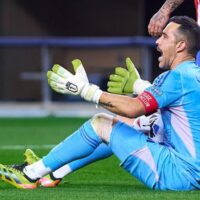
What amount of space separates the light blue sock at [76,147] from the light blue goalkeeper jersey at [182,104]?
50 centimetres

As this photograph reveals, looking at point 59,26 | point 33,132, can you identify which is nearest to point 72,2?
point 59,26

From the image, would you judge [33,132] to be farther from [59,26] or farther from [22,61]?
[59,26]

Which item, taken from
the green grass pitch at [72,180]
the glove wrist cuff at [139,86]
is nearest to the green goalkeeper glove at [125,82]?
the glove wrist cuff at [139,86]

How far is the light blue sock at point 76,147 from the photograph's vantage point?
254 inches

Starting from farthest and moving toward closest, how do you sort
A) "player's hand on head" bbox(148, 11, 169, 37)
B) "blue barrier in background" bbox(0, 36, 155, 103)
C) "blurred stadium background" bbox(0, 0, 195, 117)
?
"blurred stadium background" bbox(0, 0, 195, 117), "blue barrier in background" bbox(0, 36, 155, 103), "player's hand on head" bbox(148, 11, 169, 37)

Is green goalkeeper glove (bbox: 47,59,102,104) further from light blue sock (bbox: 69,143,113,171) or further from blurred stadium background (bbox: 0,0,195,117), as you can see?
Result: blurred stadium background (bbox: 0,0,195,117)

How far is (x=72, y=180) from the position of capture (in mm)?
7723

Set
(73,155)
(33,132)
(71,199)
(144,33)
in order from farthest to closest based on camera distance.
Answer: (144,33), (33,132), (73,155), (71,199)

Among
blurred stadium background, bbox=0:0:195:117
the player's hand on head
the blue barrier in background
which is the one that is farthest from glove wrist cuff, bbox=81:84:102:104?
the blue barrier in background

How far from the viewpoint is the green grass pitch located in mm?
6207

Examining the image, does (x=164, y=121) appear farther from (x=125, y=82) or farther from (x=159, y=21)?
(x=159, y=21)

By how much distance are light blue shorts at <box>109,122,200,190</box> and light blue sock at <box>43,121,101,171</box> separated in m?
0.14

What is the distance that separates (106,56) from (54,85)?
1003 cm

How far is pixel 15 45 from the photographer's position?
54.0 feet
